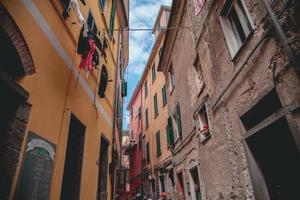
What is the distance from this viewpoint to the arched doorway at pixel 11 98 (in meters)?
2.52

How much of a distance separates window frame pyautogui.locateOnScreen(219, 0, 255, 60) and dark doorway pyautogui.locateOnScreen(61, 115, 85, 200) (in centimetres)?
404

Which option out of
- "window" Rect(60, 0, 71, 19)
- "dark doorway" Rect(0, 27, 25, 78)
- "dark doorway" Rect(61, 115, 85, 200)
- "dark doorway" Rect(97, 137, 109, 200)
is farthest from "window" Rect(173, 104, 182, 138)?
"dark doorway" Rect(0, 27, 25, 78)

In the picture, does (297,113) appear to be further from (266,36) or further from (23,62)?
(23,62)

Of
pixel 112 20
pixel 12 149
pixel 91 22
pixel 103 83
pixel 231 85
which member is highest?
pixel 112 20

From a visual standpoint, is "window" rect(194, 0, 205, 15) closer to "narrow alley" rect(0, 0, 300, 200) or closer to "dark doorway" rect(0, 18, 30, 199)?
"narrow alley" rect(0, 0, 300, 200)

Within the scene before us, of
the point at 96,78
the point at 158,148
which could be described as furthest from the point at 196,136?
the point at 158,148

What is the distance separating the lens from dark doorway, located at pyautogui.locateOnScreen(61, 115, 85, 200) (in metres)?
4.66

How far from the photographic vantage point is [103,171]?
7402mm

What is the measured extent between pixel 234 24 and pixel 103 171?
6147 millimetres

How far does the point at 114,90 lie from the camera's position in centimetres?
943

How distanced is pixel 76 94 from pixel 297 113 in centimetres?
429

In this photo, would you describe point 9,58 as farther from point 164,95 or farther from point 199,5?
point 164,95

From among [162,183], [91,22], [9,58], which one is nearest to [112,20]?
[91,22]

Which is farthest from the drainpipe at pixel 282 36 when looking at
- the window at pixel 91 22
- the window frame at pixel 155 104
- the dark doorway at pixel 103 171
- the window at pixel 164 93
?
the window frame at pixel 155 104
